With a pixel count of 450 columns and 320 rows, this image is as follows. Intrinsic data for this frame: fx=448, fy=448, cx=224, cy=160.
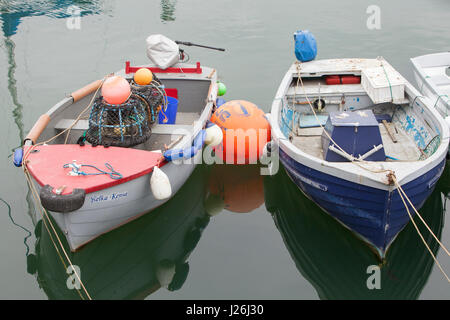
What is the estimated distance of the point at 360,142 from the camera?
643cm

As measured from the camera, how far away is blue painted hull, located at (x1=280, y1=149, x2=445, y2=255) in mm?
5555

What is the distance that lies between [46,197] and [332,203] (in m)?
3.71

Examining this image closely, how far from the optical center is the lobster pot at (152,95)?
23.1 feet

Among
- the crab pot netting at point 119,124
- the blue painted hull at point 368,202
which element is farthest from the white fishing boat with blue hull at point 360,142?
the crab pot netting at point 119,124

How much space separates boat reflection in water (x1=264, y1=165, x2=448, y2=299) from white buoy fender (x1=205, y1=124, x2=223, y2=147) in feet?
4.62

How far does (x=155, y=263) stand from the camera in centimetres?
634

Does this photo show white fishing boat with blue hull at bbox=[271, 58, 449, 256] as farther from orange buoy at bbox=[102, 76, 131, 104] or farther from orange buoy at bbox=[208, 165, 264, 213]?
orange buoy at bbox=[102, 76, 131, 104]

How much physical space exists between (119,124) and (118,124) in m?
0.02

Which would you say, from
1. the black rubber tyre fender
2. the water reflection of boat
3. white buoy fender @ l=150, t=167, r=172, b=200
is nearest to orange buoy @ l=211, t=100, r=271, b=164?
the water reflection of boat

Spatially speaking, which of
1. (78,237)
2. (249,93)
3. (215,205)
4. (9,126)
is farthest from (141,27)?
(78,237)

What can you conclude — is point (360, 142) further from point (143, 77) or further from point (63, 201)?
point (63, 201)

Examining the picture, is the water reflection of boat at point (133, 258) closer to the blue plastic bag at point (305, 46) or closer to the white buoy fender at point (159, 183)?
the white buoy fender at point (159, 183)

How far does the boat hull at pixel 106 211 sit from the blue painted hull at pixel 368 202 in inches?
87.8

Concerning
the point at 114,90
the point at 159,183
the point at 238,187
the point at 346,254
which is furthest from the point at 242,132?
the point at 346,254
